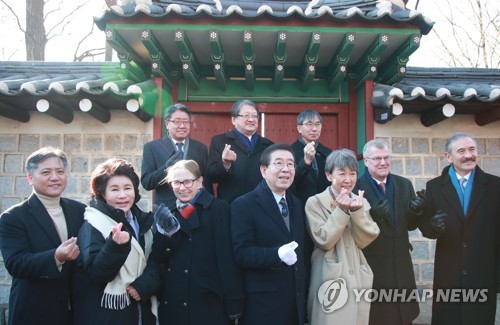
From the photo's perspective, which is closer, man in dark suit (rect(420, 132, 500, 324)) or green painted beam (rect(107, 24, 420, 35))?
man in dark suit (rect(420, 132, 500, 324))

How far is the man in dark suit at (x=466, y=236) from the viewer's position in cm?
328

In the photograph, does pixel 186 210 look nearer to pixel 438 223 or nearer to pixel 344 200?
pixel 344 200

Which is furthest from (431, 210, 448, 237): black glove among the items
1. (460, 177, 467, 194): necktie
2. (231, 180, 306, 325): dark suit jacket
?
(231, 180, 306, 325): dark suit jacket

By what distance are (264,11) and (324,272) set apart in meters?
2.74

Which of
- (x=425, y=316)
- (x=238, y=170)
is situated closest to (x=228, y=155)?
(x=238, y=170)

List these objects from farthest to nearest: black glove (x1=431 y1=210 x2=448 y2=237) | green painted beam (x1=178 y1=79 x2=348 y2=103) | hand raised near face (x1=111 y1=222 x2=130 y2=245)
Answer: green painted beam (x1=178 y1=79 x2=348 y2=103) → black glove (x1=431 y1=210 x2=448 y2=237) → hand raised near face (x1=111 y1=222 x2=130 y2=245)

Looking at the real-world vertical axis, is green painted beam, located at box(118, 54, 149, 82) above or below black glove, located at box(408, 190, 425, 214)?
above

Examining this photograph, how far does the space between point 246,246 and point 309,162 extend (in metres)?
0.94

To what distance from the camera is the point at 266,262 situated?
2.74 meters

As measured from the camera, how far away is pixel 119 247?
251 centimetres

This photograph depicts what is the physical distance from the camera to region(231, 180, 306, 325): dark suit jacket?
110 inches

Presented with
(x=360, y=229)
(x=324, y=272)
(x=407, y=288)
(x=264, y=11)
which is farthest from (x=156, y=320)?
(x=264, y=11)

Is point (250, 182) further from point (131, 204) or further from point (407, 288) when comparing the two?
point (407, 288)

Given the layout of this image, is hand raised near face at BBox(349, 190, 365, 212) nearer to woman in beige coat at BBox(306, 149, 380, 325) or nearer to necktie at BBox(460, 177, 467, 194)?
woman in beige coat at BBox(306, 149, 380, 325)
